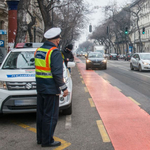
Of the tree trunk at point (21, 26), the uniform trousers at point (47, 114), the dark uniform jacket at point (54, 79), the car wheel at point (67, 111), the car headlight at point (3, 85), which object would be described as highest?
the tree trunk at point (21, 26)

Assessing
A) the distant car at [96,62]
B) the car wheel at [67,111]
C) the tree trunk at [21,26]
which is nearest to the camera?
the car wheel at [67,111]

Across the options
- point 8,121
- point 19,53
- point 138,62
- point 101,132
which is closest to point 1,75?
point 8,121

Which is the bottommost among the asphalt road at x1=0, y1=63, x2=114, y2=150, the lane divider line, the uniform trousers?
the asphalt road at x1=0, y1=63, x2=114, y2=150

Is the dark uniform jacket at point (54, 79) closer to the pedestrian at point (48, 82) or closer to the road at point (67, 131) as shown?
the pedestrian at point (48, 82)

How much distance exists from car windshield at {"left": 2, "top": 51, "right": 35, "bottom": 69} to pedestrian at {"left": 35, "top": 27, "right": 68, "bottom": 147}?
2681 millimetres

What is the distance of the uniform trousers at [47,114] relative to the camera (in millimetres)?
4016

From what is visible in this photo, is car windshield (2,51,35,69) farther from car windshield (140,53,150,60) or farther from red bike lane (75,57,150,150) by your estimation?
car windshield (140,53,150,60)

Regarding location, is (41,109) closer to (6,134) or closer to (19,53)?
(6,134)

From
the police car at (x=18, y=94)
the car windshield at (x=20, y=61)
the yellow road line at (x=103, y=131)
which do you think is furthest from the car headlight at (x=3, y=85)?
the yellow road line at (x=103, y=131)

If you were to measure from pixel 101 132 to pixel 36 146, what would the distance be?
1.32m

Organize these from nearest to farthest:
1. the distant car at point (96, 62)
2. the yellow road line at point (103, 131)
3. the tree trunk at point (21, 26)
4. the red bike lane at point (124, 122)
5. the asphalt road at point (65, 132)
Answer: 1. the asphalt road at point (65, 132)
2. the red bike lane at point (124, 122)
3. the yellow road line at point (103, 131)
4. the tree trunk at point (21, 26)
5. the distant car at point (96, 62)

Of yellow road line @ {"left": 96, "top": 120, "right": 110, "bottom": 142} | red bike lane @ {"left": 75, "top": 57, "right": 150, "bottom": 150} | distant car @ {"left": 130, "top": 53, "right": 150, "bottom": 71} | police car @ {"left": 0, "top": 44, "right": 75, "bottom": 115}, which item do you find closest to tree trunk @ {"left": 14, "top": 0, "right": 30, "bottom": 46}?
red bike lane @ {"left": 75, "top": 57, "right": 150, "bottom": 150}

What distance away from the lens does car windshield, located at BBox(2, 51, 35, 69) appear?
6715 mm

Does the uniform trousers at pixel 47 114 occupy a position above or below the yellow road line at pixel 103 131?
above
